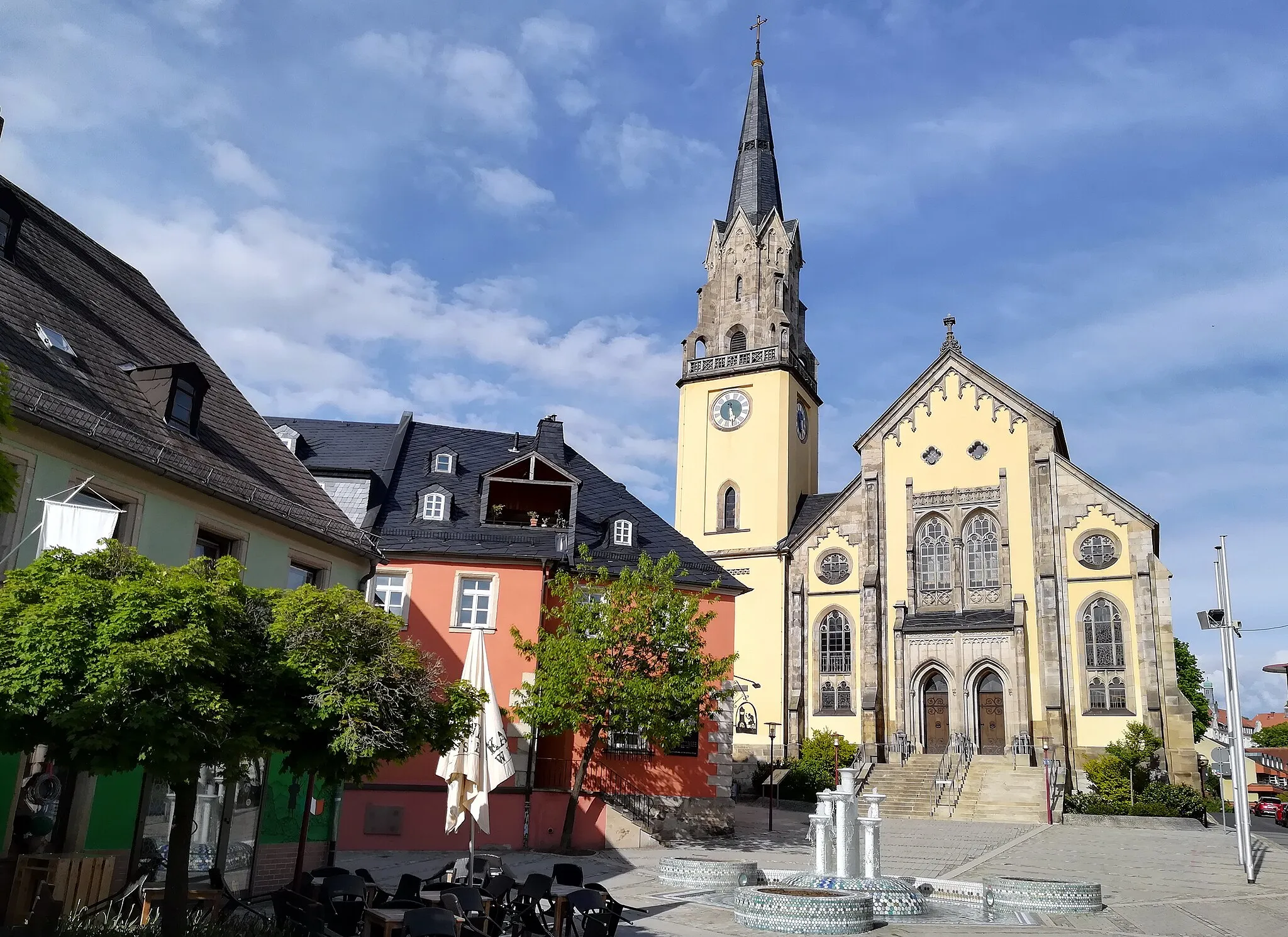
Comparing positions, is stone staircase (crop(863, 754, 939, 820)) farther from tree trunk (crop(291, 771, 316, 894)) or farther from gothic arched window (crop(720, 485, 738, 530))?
tree trunk (crop(291, 771, 316, 894))

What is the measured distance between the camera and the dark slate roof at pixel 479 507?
25.1 metres

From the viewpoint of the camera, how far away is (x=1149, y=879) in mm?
19297

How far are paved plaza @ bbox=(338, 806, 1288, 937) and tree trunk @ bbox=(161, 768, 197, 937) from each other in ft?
18.2

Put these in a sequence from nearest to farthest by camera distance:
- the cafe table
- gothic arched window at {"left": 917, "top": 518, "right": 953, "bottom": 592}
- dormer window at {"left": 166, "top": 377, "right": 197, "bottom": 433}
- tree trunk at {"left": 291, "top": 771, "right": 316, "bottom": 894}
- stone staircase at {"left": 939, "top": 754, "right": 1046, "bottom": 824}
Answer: the cafe table < tree trunk at {"left": 291, "top": 771, "right": 316, "bottom": 894} < dormer window at {"left": 166, "top": 377, "right": 197, "bottom": 433} < stone staircase at {"left": 939, "top": 754, "right": 1046, "bottom": 824} < gothic arched window at {"left": 917, "top": 518, "right": 953, "bottom": 592}

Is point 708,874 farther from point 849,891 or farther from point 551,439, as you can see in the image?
point 551,439

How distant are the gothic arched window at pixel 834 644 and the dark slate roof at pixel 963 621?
261 centimetres

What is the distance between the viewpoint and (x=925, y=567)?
41719 millimetres

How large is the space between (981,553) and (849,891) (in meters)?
27.5

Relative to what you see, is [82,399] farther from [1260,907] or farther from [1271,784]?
[1271,784]

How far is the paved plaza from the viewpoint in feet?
46.6

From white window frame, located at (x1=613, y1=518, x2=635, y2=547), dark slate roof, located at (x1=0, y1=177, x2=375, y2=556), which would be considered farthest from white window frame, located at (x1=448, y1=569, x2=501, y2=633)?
dark slate roof, located at (x1=0, y1=177, x2=375, y2=556)

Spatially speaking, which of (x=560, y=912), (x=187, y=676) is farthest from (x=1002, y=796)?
(x=187, y=676)

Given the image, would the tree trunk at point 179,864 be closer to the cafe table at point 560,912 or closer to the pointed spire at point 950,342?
the cafe table at point 560,912

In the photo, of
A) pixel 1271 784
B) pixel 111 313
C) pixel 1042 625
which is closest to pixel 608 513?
pixel 111 313
